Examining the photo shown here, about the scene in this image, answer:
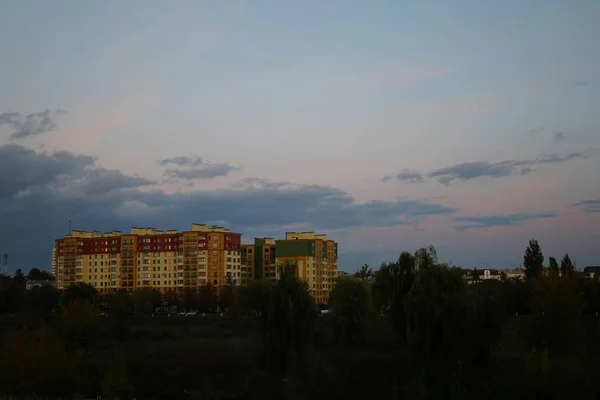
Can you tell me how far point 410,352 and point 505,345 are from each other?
58.2ft

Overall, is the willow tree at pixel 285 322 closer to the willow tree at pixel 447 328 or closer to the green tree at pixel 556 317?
the willow tree at pixel 447 328

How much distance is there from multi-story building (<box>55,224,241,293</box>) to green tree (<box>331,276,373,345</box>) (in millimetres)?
63810

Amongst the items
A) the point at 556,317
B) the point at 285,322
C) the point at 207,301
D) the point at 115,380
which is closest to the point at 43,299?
the point at 207,301

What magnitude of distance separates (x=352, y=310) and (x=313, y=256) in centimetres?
6933

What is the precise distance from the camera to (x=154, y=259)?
4825 inches

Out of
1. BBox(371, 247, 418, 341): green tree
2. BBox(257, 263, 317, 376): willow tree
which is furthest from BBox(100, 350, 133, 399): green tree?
BBox(371, 247, 418, 341): green tree

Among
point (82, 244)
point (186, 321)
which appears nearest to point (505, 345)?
point (186, 321)

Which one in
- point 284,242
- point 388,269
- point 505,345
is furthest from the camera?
point 284,242

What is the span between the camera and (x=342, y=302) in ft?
162

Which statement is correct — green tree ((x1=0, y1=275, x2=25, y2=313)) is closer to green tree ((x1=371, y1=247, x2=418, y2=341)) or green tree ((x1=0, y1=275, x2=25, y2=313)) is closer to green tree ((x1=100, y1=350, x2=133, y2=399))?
green tree ((x1=371, y1=247, x2=418, y2=341))

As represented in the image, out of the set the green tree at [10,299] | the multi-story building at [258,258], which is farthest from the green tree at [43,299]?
the multi-story building at [258,258]

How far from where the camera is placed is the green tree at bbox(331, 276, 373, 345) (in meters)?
46.8

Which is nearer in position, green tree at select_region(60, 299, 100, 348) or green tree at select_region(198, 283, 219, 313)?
green tree at select_region(60, 299, 100, 348)

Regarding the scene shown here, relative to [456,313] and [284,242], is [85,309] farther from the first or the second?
[284,242]
